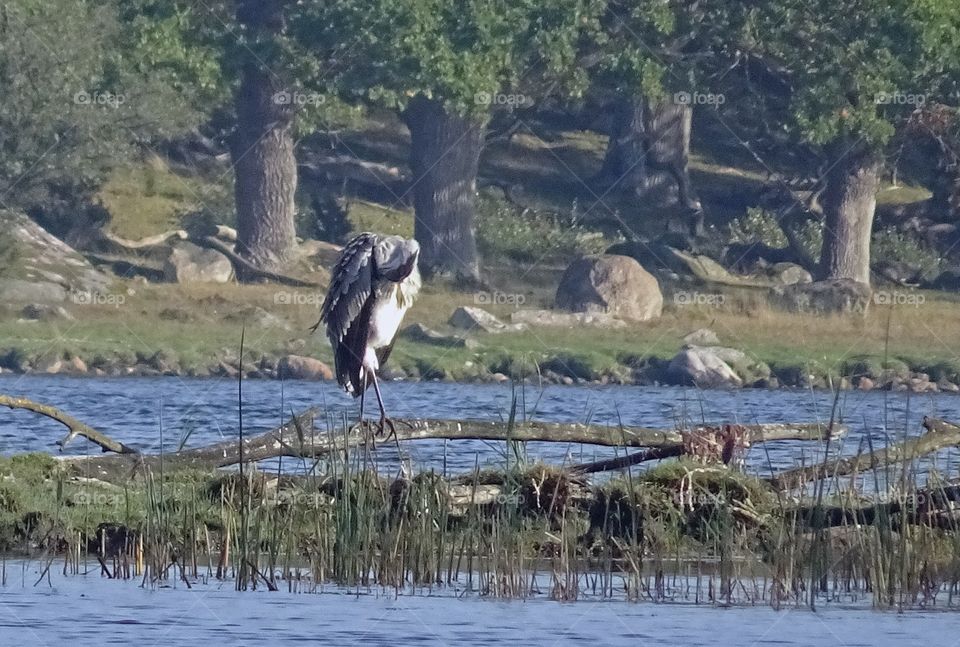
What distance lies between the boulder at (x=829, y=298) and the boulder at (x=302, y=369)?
9494 millimetres

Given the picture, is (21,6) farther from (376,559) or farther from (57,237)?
(376,559)

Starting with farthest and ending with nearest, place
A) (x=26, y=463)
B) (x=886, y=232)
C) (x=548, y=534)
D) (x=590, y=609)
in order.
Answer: (x=886, y=232)
(x=26, y=463)
(x=548, y=534)
(x=590, y=609)

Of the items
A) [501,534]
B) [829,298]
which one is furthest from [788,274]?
[501,534]

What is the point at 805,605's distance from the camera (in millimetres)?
11562

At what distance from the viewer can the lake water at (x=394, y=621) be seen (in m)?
10.5

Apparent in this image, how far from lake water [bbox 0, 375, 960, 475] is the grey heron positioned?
95.5 inches

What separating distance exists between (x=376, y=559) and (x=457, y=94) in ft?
93.3

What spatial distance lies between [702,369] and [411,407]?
9.04 metres

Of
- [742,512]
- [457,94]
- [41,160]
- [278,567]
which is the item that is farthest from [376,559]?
[41,160]

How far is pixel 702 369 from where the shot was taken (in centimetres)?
3681

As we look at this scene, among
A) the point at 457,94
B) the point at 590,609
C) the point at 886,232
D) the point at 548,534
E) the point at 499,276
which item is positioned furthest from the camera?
the point at 886,232

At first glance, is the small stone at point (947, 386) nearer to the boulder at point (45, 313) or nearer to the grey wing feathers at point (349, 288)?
the boulder at point (45, 313)

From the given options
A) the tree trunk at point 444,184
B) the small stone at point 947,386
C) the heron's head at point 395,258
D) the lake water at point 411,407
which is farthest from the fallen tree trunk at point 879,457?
the tree trunk at point 444,184

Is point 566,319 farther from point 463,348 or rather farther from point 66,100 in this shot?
point 66,100
